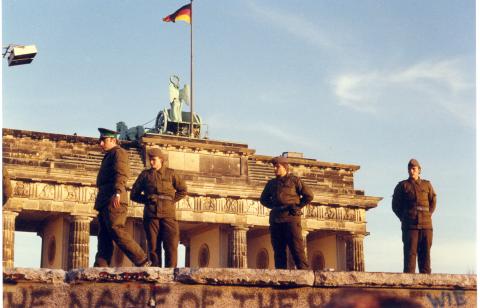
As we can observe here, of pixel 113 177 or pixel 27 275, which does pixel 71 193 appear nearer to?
pixel 113 177

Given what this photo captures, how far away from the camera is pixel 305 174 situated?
50156 millimetres

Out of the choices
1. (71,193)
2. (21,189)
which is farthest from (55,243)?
(21,189)

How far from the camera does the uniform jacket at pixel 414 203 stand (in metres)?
15.8

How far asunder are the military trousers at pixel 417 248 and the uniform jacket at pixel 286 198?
1537mm

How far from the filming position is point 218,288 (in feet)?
40.9

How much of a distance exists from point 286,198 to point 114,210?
8.65ft

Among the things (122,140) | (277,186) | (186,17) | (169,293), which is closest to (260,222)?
(122,140)

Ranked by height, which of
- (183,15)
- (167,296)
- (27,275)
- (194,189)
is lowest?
(167,296)

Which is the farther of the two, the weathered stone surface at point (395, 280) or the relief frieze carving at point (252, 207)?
the relief frieze carving at point (252, 207)

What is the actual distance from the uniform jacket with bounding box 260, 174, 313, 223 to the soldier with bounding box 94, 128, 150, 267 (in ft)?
7.27

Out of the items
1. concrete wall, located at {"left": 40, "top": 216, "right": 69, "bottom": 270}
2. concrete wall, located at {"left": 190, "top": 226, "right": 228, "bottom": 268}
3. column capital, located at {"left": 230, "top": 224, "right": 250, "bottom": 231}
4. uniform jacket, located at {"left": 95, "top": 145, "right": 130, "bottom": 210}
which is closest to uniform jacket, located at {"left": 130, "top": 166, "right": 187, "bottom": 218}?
uniform jacket, located at {"left": 95, "top": 145, "right": 130, "bottom": 210}

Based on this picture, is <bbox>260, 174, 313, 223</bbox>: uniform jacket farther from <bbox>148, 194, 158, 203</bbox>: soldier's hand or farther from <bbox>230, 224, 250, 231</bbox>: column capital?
<bbox>230, 224, 250, 231</bbox>: column capital

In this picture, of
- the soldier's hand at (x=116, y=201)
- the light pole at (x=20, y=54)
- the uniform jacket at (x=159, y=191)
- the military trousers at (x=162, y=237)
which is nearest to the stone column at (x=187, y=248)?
the light pole at (x=20, y=54)

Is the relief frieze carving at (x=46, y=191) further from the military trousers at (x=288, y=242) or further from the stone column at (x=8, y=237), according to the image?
the military trousers at (x=288, y=242)
